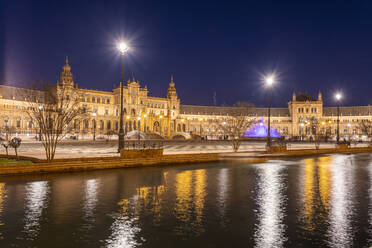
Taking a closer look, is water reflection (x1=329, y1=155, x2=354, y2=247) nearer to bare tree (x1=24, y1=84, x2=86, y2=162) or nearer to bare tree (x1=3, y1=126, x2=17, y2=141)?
bare tree (x1=24, y1=84, x2=86, y2=162)

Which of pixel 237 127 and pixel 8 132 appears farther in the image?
pixel 8 132

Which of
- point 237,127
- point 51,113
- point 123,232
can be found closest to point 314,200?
point 123,232

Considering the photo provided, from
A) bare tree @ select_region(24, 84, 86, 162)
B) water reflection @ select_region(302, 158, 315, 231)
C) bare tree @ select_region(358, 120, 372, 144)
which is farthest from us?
bare tree @ select_region(358, 120, 372, 144)

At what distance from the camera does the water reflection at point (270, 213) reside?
813 centimetres

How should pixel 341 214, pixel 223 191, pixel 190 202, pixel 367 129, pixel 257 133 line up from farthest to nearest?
pixel 367 129, pixel 257 133, pixel 223 191, pixel 190 202, pixel 341 214

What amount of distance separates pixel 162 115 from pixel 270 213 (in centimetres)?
12504

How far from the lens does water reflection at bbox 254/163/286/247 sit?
320 inches

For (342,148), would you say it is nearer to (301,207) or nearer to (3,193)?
(301,207)

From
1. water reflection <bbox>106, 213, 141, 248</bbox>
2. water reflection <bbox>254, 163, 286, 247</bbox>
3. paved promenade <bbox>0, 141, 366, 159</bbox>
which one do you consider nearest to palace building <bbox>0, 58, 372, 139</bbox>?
paved promenade <bbox>0, 141, 366, 159</bbox>

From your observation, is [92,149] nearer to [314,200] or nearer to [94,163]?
[94,163]

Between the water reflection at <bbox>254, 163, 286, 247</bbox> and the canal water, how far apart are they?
0.02 metres

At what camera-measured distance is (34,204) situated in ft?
38.2

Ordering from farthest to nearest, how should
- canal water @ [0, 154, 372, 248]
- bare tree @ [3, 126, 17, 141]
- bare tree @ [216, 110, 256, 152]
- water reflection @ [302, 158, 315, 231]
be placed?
bare tree @ [3, 126, 17, 141]
bare tree @ [216, 110, 256, 152]
water reflection @ [302, 158, 315, 231]
canal water @ [0, 154, 372, 248]

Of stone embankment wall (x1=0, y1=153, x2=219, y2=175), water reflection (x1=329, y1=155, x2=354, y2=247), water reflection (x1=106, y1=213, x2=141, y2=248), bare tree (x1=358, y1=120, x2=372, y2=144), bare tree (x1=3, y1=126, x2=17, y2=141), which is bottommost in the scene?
water reflection (x1=106, y1=213, x2=141, y2=248)
